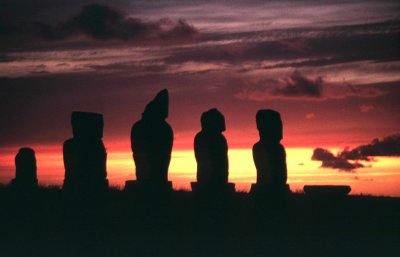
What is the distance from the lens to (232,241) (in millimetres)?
24672

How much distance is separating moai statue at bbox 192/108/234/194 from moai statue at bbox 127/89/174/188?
44.8 inches

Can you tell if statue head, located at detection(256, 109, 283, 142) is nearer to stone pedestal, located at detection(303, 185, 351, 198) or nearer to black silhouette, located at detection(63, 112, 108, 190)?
stone pedestal, located at detection(303, 185, 351, 198)

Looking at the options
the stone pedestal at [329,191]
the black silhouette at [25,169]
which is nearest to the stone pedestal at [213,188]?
the stone pedestal at [329,191]

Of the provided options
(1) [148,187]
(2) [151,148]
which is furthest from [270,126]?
(1) [148,187]

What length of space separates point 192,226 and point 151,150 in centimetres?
365

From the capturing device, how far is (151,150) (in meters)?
29.1

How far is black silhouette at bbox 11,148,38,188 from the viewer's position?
112ft

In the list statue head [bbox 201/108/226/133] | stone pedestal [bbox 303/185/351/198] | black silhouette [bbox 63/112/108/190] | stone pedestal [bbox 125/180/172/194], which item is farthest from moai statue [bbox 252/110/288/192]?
black silhouette [bbox 63/112/108/190]

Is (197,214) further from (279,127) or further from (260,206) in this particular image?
(279,127)

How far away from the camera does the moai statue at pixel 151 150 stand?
29.0m

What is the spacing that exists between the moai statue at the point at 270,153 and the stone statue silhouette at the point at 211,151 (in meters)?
1.34

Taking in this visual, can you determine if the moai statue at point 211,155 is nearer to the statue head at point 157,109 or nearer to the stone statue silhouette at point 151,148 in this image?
the stone statue silhouette at point 151,148

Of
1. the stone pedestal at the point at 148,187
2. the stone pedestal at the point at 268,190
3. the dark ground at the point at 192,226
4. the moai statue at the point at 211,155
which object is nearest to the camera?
the dark ground at the point at 192,226

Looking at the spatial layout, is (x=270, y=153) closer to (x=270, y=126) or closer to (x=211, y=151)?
(x=270, y=126)
